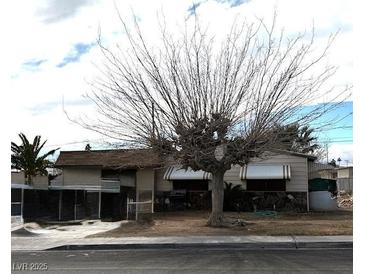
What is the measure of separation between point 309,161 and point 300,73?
1394 centimetres

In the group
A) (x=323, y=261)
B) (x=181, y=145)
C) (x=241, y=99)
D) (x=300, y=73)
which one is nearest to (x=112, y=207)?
(x=181, y=145)

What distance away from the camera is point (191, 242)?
15312mm

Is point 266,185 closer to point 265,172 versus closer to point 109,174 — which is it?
point 265,172

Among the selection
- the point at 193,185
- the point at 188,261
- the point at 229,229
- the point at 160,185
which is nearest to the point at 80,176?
the point at 160,185

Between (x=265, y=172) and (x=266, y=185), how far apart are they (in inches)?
44.7

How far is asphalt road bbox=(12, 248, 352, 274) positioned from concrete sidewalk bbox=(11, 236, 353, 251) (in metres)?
0.70

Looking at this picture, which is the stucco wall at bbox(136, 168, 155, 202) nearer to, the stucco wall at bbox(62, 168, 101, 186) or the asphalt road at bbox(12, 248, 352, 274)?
the stucco wall at bbox(62, 168, 101, 186)

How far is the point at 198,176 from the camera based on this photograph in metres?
29.4

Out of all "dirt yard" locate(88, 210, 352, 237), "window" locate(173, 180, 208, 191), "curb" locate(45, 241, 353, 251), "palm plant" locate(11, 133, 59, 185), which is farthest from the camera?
"palm plant" locate(11, 133, 59, 185)

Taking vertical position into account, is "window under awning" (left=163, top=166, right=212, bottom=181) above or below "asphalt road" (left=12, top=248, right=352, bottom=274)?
above

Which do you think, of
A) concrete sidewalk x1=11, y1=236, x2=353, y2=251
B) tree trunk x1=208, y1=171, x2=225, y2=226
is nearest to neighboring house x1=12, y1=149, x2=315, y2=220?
tree trunk x1=208, y1=171, x2=225, y2=226

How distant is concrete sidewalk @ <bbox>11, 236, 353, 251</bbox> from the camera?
1474 cm

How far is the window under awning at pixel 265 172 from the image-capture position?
28.0 meters

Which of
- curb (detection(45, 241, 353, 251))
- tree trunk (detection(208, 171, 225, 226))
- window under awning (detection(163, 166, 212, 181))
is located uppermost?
window under awning (detection(163, 166, 212, 181))
